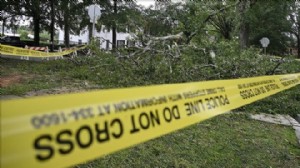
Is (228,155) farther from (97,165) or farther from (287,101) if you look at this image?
(287,101)

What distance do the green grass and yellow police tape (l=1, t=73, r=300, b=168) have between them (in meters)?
1.46

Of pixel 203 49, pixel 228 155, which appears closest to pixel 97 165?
pixel 228 155

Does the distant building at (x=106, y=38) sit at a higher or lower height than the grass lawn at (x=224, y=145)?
higher

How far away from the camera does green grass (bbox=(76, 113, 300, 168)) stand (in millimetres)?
4177

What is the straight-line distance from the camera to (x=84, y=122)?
1.87 m

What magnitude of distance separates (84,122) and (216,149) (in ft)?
10.6

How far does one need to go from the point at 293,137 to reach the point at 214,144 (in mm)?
1586

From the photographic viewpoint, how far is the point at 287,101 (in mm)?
8359

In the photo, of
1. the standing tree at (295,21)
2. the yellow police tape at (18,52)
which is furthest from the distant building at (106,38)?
the standing tree at (295,21)

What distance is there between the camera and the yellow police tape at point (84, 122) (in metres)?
1.61

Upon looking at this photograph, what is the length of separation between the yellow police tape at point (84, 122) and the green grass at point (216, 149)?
57.6 inches

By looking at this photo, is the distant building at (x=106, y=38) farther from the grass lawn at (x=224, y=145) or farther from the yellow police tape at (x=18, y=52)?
the grass lawn at (x=224, y=145)

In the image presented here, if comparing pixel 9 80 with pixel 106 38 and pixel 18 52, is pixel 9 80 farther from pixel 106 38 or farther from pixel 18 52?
pixel 106 38

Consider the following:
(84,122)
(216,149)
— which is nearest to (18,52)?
(216,149)
